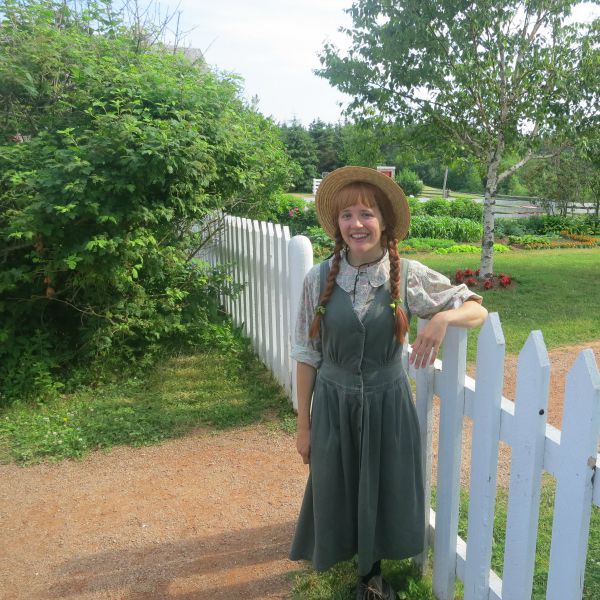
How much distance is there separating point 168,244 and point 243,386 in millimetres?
1474

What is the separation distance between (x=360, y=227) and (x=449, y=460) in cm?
97

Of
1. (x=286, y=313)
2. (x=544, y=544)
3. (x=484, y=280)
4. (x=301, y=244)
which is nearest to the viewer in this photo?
(x=544, y=544)

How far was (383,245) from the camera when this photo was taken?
211 centimetres

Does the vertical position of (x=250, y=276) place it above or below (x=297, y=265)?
below

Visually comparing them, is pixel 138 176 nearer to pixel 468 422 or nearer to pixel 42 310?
pixel 42 310

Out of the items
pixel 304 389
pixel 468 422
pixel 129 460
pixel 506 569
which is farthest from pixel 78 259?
pixel 506 569

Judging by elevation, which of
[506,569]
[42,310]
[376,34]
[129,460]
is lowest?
[129,460]

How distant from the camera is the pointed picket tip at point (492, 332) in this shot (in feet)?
5.89

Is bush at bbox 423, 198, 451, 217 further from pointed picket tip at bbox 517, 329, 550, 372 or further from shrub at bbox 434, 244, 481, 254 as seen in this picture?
pointed picket tip at bbox 517, 329, 550, 372

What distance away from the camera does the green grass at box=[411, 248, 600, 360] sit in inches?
238

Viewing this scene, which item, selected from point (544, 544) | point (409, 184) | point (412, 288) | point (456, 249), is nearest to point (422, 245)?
point (456, 249)

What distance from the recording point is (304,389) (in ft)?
7.33

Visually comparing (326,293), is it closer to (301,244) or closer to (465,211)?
(301,244)

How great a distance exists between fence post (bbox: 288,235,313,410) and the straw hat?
1.68 meters
